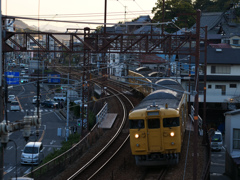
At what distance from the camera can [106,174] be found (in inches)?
533

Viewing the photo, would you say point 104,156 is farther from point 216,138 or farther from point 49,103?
point 49,103

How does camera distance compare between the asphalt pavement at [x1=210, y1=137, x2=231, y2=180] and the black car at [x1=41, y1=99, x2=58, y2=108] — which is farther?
the black car at [x1=41, y1=99, x2=58, y2=108]

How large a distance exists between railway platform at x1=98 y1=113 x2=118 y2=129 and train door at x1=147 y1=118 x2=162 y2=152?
8.64 metres

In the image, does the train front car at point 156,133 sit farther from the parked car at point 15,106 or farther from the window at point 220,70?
the parked car at point 15,106

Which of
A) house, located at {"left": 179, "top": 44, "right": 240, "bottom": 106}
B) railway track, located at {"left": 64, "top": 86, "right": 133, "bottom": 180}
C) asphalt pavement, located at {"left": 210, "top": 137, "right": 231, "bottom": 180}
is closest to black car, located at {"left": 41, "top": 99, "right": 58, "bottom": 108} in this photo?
house, located at {"left": 179, "top": 44, "right": 240, "bottom": 106}

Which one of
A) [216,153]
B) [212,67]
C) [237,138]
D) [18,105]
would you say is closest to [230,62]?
[212,67]

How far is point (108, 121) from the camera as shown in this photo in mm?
23406

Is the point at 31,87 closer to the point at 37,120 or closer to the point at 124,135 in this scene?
the point at 124,135

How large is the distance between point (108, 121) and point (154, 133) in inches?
428

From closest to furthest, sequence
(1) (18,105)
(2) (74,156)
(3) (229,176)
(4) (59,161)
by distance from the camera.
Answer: (4) (59,161) < (2) (74,156) < (3) (229,176) < (1) (18,105)

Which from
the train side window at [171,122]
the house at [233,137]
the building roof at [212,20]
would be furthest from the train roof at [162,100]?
the building roof at [212,20]

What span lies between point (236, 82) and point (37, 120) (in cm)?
2595

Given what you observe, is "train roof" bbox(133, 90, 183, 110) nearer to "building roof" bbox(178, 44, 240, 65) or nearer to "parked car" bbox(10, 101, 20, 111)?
"building roof" bbox(178, 44, 240, 65)

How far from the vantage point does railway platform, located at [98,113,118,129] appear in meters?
22.1
